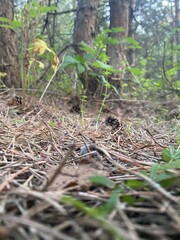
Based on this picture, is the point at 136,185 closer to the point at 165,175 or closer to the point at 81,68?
the point at 165,175

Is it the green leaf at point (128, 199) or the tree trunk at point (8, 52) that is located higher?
the tree trunk at point (8, 52)

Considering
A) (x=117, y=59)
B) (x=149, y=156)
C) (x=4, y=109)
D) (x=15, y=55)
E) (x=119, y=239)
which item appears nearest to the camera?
(x=119, y=239)

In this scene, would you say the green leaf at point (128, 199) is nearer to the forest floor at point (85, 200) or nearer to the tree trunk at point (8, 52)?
the forest floor at point (85, 200)

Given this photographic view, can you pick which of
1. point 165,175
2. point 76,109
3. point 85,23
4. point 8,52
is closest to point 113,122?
point 76,109

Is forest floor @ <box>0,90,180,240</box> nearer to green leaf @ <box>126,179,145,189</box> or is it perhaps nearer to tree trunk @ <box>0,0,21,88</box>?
green leaf @ <box>126,179,145,189</box>

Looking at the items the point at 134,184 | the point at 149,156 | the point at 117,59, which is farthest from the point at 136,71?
→ the point at 134,184

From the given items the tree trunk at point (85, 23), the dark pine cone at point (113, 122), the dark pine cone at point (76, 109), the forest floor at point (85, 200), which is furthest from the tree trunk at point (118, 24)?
the forest floor at point (85, 200)

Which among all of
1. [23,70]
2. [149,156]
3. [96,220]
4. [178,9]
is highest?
[178,9]

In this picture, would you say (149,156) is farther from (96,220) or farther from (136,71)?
(136,71)
